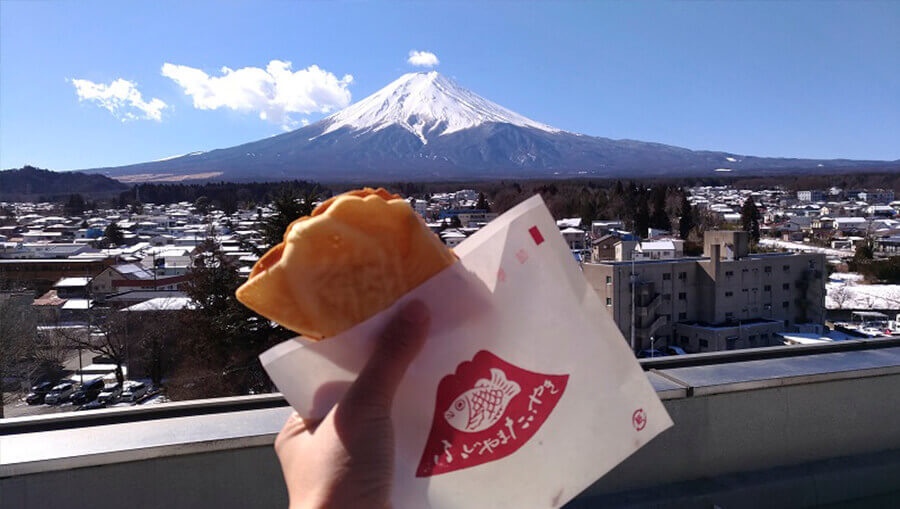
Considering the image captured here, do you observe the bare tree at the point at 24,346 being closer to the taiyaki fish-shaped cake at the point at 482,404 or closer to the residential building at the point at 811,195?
the taiyaki fish-shaped cake at the point at 482,404

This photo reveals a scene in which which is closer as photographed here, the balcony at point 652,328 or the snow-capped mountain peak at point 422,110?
the balcony at point 652,328

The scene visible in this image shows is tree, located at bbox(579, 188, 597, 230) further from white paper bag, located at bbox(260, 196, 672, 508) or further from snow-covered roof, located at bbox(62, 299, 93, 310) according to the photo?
white paper bag, located at bbox(260, 196, 672, 508)

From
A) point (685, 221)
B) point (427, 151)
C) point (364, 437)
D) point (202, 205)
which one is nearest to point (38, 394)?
point (364, 437)

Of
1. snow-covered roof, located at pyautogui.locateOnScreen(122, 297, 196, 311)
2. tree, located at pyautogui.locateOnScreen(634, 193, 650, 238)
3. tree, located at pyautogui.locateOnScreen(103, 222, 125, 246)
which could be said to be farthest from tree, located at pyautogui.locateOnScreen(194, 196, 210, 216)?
snow-covered roof, located at pyautogui.locateOnScreen(122, 297, 196, 311)

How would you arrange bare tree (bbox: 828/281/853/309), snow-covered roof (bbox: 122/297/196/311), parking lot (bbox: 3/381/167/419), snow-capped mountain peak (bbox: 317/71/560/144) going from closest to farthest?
parking lot (bbox: 3/381/167/419) → snow-covered roof (bbox: 122/297/196/311) → bare tree (bbox: 828/281/853/309) → snow-capped mountain peak (bbox: 317/71/560/144)

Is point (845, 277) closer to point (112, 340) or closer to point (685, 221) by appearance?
point (685, 221)

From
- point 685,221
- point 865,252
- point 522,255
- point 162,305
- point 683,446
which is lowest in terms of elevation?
point 865,252

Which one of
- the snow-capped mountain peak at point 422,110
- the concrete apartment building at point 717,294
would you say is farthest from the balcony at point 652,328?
the snow-capped mountain peak at point 422,110
